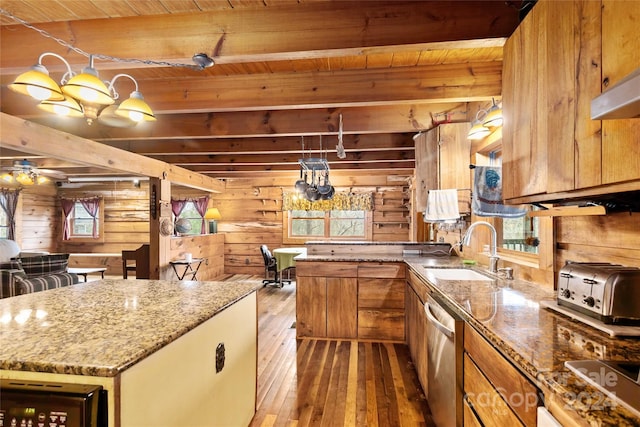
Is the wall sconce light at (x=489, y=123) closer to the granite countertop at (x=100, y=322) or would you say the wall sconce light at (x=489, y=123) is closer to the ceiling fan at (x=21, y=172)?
the granite countertop at (x=100, y=322)

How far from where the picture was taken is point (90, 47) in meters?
1.97

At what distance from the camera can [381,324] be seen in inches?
129

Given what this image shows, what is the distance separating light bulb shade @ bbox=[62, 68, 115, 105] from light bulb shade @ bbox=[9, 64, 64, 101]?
0.18ft

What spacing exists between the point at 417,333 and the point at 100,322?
221 cm

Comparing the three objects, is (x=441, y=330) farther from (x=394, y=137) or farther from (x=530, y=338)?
(x=394, y=137)

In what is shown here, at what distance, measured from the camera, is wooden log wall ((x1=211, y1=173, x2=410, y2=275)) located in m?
7.16

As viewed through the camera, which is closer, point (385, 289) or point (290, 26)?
point (290, 26)

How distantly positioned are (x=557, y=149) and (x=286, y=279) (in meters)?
5.94

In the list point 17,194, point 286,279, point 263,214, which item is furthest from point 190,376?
point 17,194

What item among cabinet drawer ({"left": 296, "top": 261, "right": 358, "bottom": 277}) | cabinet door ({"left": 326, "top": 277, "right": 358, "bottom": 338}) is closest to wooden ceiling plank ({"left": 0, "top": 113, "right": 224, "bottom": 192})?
cabinet drawer ({"left": 296, "top": 261, "right": 358, "bottom": 277})

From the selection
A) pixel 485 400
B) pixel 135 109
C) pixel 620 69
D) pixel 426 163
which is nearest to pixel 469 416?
pixel 485 400

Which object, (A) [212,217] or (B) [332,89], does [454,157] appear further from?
(A) [212,217]

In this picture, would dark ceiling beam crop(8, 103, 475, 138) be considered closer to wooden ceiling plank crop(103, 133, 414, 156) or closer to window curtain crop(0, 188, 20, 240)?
wooden ceiling plank crop(103, 133, 414, 156)

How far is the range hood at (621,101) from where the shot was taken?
68cm
